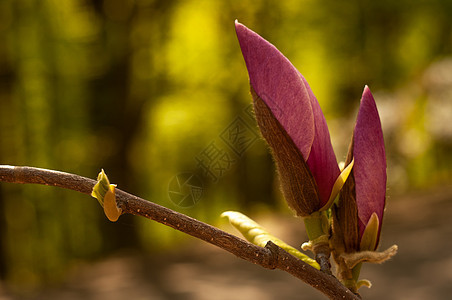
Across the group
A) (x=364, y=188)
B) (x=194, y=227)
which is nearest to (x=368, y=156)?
(x=364, y=188)

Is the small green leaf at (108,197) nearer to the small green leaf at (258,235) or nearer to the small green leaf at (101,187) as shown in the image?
the small green leaf at (101,187)

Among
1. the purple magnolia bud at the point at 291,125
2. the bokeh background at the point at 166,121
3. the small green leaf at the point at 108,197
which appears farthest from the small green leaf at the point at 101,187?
the bokeh background at the point at 166,121

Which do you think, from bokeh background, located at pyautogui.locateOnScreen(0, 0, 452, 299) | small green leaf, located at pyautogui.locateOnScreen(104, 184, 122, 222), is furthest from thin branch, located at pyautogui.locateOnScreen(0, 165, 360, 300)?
bokeh background, located at pyautogui.locateOnScreen(0, 0, 452, 299)

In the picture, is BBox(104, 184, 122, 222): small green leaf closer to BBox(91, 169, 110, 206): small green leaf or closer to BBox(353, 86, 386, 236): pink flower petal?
BBox(91, 169, 110, 206): small green leaf

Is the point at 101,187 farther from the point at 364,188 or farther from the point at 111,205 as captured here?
the point at 364,188

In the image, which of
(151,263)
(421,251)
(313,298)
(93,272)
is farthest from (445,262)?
(93,272)

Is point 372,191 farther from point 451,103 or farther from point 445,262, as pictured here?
point 451,103
